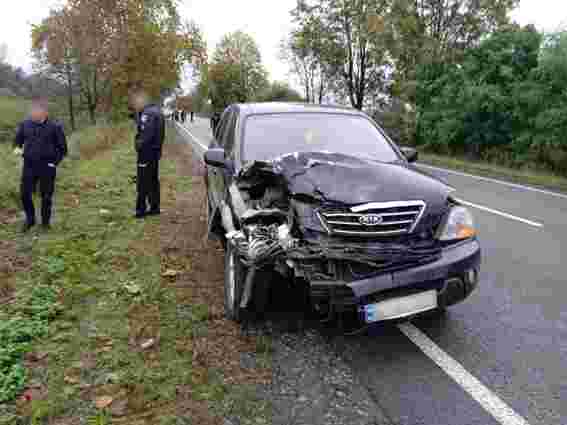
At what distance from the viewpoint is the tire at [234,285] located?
3.40m

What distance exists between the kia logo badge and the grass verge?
1.17m

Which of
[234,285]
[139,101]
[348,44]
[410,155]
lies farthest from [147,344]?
[348,44]

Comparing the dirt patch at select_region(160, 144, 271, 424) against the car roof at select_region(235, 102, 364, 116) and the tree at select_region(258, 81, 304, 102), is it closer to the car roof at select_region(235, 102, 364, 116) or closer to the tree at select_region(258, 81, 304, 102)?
the car roof at select_region(235, 102, 364, 116)

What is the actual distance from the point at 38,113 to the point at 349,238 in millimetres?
4961

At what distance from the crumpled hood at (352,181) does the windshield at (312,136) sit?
67 cm

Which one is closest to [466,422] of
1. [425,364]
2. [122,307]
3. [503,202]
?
[425,364]

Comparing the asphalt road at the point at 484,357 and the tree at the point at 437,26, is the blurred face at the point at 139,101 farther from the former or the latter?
the tree at the point at 437,26

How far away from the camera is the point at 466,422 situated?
2.48 meters

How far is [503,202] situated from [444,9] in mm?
17737

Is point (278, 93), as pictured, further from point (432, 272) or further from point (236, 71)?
point (432, 272)

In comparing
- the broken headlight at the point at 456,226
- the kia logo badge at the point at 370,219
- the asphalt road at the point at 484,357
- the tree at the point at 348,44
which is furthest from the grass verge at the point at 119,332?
the tree at the point at 348,44

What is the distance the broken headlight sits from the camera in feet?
10.2

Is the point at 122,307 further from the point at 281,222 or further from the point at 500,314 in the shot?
the point at 500,314

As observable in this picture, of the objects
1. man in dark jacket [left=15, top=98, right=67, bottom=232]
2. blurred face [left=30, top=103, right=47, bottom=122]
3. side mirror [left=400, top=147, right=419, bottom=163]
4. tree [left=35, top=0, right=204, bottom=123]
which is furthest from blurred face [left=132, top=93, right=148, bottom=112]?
tree [left=35, top=0, right=204, bottom=123]
